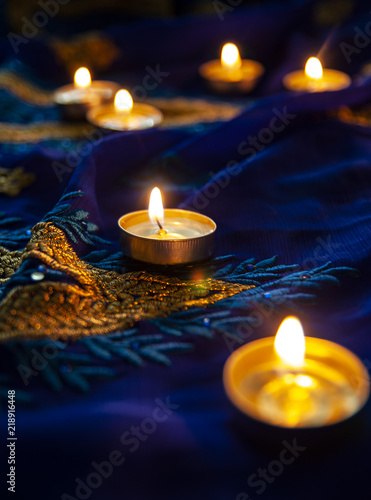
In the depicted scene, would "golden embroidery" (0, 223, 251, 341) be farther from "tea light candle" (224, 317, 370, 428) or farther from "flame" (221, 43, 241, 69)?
"flame" (221, 43, 241, 69)

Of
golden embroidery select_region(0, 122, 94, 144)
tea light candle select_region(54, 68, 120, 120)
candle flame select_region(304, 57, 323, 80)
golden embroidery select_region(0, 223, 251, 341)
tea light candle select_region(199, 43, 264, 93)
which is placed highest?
tea light candle select_region(199, 43, 264, 93)

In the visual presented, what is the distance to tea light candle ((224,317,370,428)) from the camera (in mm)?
584

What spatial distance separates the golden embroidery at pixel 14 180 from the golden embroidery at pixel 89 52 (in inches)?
31.7

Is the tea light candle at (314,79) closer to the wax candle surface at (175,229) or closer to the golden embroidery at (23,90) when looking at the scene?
the golden embroidery at (23,90)

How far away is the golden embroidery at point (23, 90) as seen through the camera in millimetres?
1716

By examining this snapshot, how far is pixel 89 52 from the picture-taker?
194 cm

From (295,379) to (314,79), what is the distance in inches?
47.4

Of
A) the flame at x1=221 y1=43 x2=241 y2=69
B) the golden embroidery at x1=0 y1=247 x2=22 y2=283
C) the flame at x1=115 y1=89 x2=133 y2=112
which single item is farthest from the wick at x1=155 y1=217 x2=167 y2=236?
the flame at x1=221 y1=43 x2=241 y2=69

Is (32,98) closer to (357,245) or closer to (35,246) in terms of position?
(35,246)

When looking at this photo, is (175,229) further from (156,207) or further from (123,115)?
(123,115)

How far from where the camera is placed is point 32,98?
5.70 ft

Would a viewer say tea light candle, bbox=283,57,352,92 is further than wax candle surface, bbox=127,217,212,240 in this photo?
Yes

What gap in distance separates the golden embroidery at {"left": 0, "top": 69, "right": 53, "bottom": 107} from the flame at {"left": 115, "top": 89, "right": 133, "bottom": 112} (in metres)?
0.32

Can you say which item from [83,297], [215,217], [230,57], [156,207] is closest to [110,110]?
[230,57]
